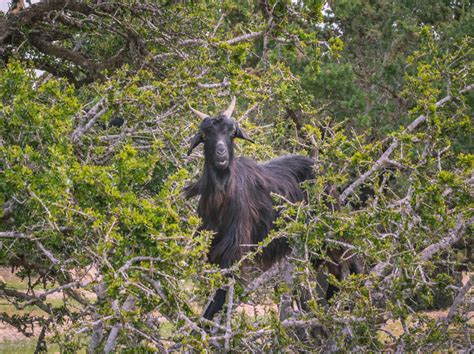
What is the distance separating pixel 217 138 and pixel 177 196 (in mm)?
1378

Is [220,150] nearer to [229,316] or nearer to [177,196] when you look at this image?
[177,196]

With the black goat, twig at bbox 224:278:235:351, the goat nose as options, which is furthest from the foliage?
the goat nose

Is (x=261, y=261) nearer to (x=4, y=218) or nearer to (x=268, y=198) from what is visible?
(x=268, y=198)

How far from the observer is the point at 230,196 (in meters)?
7.29

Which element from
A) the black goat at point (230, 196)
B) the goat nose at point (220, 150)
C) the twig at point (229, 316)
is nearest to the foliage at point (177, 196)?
the twig at point (229, 316)

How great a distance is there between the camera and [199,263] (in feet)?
17.3

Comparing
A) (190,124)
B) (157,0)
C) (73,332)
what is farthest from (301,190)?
(73,332)

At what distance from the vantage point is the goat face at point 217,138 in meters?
6.93

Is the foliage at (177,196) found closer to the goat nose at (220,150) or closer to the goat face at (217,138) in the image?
the goat face at (217,138)

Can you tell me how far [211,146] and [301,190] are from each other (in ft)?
5.50

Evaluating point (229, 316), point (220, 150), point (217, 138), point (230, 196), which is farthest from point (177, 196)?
point (230, 196)

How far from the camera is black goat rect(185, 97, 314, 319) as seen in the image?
23.0 feet

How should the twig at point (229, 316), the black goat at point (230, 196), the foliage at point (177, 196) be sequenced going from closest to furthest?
the foliage at point (177, 196), the twig at point (229, 316), the black goat at point (230, 196)

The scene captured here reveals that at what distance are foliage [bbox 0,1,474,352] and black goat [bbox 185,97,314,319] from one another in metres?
0.28
